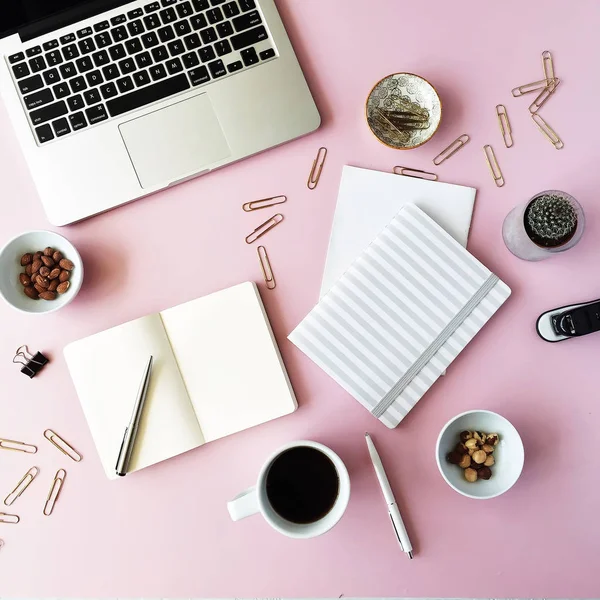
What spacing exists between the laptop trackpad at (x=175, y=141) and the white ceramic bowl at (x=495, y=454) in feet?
1.87

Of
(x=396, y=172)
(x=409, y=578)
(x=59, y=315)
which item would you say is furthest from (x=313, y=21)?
(x=409, y=578)

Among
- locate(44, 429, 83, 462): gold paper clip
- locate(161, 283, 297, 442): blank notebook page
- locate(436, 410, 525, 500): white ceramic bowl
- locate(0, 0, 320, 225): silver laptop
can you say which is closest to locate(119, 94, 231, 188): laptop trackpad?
locate(0, 0, 320, 225): silver laptop

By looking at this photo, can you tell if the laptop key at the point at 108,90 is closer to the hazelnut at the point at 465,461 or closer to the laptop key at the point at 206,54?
the laptop key at the point at 206,54

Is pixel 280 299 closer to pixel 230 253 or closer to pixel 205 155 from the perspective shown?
pixel 230 253

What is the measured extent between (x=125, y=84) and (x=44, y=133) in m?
0.15

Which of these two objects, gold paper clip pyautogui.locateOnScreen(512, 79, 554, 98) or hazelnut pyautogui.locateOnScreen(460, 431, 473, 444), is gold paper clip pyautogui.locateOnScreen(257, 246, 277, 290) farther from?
gold paper clip pyautogui.locateOnScreen(512, 79, 554, 98)

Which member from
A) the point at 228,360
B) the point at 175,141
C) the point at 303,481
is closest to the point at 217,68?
the point at 175,141

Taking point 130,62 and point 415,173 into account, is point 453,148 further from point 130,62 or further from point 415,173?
point 130,62

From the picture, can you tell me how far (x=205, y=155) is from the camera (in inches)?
34.7

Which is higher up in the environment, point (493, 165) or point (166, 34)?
point (166, 34)

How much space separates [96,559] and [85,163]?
0.66m

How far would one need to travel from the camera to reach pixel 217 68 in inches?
34.4

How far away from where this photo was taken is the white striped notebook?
0.88 m

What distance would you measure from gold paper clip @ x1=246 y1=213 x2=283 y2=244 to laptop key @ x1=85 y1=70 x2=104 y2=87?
343 mm
